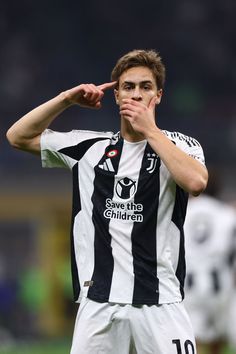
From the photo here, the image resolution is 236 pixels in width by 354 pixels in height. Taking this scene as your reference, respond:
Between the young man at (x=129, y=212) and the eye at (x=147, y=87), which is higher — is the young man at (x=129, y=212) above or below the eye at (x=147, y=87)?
below

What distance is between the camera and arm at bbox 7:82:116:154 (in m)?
4.50

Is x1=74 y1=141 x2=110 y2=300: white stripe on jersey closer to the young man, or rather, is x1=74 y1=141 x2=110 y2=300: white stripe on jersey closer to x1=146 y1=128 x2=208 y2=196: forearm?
the young man

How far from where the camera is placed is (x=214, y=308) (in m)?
8.84

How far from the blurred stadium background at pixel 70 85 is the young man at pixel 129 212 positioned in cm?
1223

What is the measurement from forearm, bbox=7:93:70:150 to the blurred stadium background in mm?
12174

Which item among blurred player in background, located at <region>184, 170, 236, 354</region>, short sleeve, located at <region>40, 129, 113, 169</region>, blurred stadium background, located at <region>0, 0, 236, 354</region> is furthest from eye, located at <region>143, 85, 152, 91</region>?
blurred stadium background, located at <region>0, 0, 236, 354</region>

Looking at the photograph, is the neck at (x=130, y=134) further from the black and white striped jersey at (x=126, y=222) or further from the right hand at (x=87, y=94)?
the right hand at (x=87, y=94)

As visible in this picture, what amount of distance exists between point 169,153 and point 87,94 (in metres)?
0.54

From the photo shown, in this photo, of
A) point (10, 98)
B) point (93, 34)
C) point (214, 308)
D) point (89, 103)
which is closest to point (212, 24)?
point (93, 34)

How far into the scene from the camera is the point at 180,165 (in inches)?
166

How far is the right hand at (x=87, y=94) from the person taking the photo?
4480mm

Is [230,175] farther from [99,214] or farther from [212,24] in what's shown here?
[99,214]

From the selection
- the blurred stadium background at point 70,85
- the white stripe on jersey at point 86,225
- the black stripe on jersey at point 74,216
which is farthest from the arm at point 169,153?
the blurred stadium background at point 70,85

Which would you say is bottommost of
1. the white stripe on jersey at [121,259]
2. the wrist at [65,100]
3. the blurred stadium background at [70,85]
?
the white stripe on jersey at [121,259]
